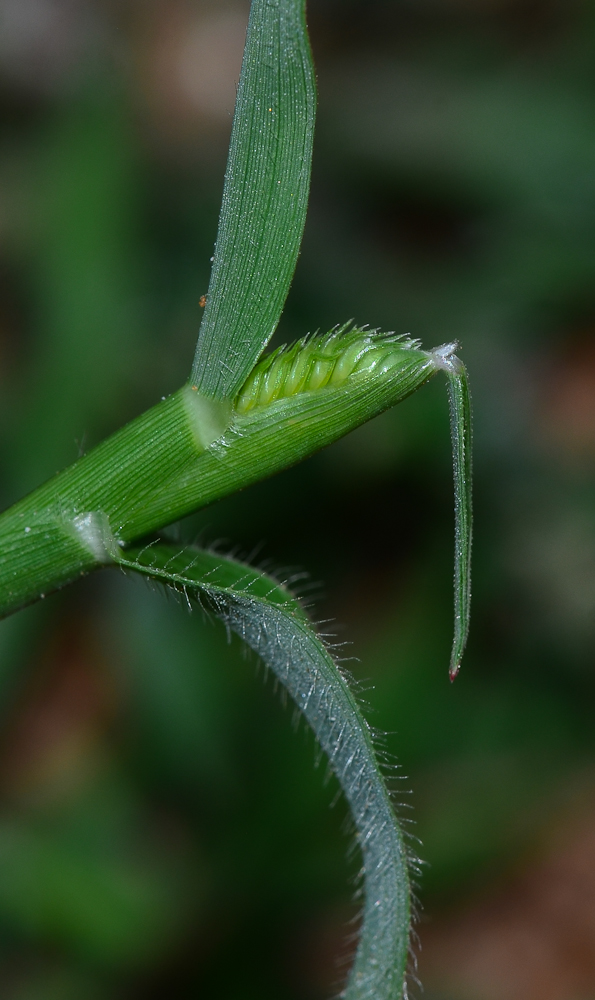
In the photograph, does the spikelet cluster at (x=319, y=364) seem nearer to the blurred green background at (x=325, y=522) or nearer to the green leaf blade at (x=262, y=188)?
the green leaf blade at (x=262, y=188)

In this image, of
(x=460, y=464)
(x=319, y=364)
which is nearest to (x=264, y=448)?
(x=319, y=364)

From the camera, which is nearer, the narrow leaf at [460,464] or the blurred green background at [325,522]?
the narrow leaf at [460,464]

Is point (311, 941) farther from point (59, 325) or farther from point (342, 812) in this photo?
point (59, 325)

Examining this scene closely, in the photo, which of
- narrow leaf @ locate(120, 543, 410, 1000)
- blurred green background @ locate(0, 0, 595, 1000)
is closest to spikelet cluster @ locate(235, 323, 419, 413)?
narrow leaf @ locate(120, 543, 410, 1000)

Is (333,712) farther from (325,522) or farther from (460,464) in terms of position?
(325,522)

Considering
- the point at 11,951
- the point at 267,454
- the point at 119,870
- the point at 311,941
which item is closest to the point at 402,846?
the point at 267,454

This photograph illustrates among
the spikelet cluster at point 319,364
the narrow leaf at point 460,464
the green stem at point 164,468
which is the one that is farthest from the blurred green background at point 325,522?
the narrow leaf at point 460,464

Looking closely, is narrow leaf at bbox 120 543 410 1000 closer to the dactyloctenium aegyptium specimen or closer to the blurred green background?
the dactyloctenium aegyptium specimen

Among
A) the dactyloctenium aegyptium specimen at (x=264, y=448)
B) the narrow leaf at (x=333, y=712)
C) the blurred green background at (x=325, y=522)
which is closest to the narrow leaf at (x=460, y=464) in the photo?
the dactyloctenium aegyptium specimen at (x=264, y=448)

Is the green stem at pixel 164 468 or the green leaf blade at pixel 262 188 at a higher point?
the green leaf blade at pixel 262 188
